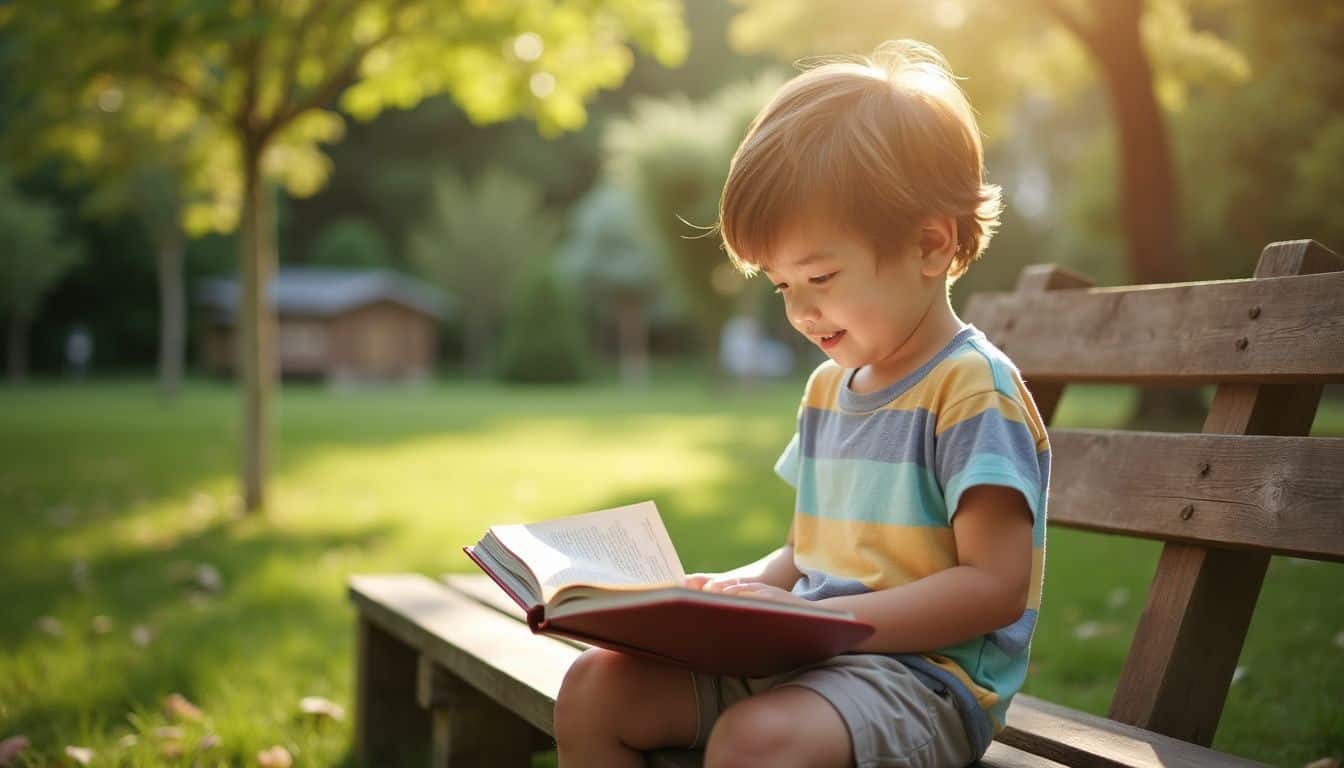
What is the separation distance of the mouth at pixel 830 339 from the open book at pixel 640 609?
1.39 feet

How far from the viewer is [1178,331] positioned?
2.13 m

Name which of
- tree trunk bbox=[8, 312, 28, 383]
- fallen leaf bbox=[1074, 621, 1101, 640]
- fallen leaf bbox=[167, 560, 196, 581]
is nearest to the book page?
fallen leaf bbox=[1074, 621, 1101, 640]

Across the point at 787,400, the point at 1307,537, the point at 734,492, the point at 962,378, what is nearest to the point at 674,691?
the point at 962,378

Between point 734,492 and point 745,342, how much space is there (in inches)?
1275

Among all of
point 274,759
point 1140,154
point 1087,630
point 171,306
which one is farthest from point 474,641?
point 171,306

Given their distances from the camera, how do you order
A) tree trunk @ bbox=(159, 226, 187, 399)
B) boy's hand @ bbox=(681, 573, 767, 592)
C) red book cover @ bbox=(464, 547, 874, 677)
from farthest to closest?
tree trunk @ bbox=(159, 226, 187, 399) < boy's hand @ bbox=(681, 573, 767, 592) < red book cover @ bbox=(464, 547, 874, 677)

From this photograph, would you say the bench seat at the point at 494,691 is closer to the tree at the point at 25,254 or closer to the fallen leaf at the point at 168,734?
the fallen leaf at the point at 168,734

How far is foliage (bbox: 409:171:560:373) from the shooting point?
4053cm

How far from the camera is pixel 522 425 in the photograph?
14.9 meters

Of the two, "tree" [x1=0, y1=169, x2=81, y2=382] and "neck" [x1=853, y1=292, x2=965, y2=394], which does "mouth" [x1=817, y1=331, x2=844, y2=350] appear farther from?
"tree" [x1=0, y1=169, x2=81, y2=382]

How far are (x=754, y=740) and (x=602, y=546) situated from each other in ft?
1.78

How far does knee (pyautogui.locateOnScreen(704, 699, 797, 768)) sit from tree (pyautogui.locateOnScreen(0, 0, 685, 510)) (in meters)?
5.99

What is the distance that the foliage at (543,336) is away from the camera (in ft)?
101

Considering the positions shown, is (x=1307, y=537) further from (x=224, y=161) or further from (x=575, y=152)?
(x=575, y=152)
